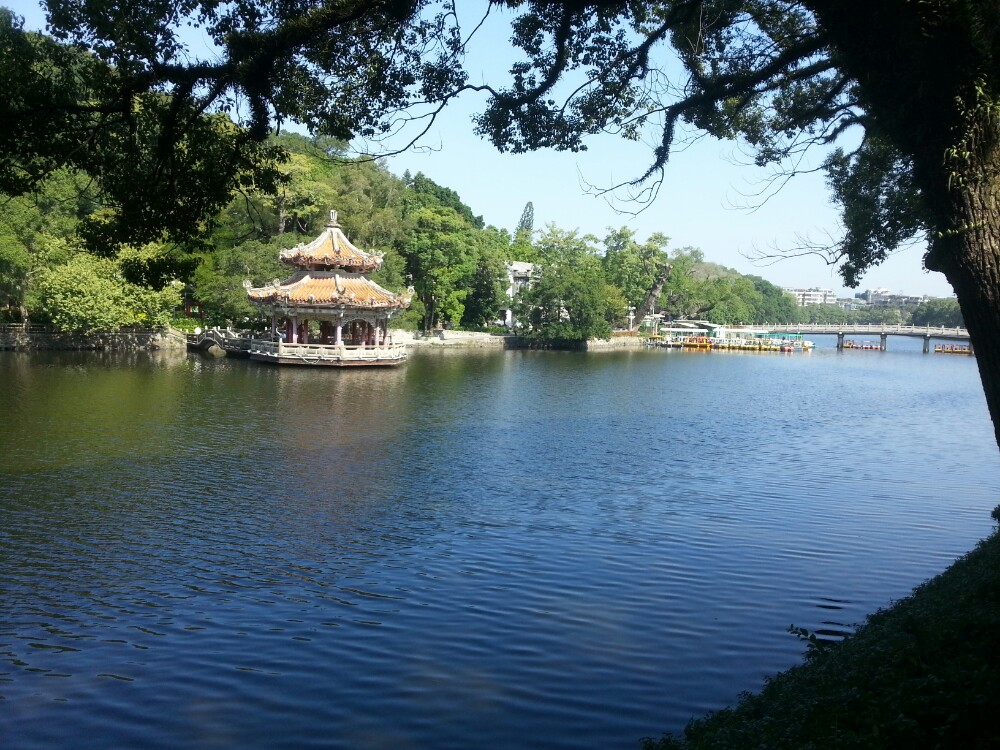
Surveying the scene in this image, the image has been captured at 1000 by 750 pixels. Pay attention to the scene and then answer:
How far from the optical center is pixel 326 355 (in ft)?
120

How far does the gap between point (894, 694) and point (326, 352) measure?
33468 mm

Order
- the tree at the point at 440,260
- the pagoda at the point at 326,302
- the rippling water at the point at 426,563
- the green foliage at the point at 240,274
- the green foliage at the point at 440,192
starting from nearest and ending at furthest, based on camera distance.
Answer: the rippling water at the point at 426,563 → the pagoda at the point at 326,302 → the green foliage at the point at 240,274 → the tree at the point at 440,260 → the green foliage at the point at 440,192

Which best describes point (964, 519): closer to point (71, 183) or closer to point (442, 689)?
point (442, 689)

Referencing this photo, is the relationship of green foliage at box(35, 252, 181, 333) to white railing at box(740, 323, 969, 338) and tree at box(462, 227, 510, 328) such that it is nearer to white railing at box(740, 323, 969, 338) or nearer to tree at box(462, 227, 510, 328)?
tree at box(462, 227, 510, 328)

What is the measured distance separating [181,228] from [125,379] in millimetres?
22558

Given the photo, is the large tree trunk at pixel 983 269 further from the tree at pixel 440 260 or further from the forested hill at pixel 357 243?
the tree at pixel 440 260

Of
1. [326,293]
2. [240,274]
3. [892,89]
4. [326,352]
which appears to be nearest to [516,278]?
[240,274]

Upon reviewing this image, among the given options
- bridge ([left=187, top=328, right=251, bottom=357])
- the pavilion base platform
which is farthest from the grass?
bridge ([left=187, top=328, right=251, bottom=357])

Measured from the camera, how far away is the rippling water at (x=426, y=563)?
6441 millimetres

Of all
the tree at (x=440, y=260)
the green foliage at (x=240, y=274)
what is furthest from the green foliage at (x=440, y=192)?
the green foliage at (x=240, y=274)

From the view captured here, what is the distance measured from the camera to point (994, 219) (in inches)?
167

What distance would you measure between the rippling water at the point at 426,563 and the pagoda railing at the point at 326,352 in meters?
13.8

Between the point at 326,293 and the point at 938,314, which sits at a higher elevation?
the point at 938,314

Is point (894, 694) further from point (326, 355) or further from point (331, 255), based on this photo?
point (331, 255)
